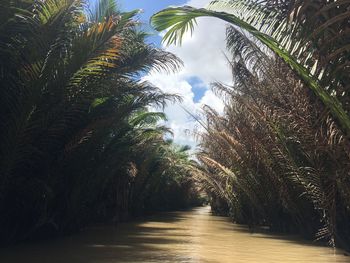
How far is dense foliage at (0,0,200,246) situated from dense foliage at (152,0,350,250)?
2.91 m

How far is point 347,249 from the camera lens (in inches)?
417

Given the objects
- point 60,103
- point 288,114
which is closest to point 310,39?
point 288,114

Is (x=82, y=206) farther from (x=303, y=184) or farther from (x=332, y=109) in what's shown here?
(x=332, y=109)

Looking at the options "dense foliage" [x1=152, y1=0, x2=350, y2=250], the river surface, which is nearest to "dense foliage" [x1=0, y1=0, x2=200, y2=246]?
the river surface

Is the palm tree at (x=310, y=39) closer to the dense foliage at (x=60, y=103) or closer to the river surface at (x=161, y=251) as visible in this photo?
the dense foliage at (x=60, y=103)

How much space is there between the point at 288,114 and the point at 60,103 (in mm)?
5011

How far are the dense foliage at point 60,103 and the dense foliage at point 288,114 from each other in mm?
2909

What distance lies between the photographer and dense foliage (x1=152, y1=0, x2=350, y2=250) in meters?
5.94

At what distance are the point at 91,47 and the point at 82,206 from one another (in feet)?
17.0

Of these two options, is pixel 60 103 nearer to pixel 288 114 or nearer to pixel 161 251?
pixel 161 251

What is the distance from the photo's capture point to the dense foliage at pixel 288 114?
5.94 metres

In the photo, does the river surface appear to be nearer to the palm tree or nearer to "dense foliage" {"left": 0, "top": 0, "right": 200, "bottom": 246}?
"dense foliage" {"left": 0, "top": 0, "right": 200, "bottom": 246}

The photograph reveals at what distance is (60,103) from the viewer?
363 inches

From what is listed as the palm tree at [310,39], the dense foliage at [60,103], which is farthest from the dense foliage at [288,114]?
the dense foliage at [60,103]
